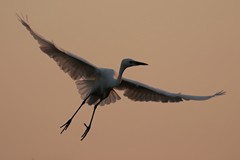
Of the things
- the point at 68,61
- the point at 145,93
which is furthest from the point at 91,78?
the point at 145,93

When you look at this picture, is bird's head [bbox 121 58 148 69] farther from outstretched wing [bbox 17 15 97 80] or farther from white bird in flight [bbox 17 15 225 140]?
outstretched wing [bbox 17 15 97 80]

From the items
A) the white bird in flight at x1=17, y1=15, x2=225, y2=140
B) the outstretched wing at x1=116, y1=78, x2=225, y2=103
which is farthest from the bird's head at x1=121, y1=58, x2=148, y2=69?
the outstretched wing at x1=116, y1=78, x2=225, y2=103

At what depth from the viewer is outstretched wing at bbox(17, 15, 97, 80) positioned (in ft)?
105

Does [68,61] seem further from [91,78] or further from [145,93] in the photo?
[145,93]

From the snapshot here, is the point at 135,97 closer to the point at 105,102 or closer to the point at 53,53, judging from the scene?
the point at 105,102

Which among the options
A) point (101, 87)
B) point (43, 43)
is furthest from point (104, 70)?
point (43, 43)

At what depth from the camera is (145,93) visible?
116 ft

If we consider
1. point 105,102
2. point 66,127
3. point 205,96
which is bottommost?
point 66,127

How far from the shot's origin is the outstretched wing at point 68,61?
32.1 meters

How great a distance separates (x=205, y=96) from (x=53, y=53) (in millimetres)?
6647

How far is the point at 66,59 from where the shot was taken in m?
33.0

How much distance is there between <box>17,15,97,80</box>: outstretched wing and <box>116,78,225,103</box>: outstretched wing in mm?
2150

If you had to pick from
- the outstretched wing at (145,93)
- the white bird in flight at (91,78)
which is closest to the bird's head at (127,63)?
the white bird in flight at (91,78)

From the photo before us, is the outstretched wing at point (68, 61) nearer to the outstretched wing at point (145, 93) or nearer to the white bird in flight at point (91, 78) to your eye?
the white bird in flight at point (91, 78)
